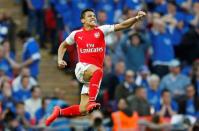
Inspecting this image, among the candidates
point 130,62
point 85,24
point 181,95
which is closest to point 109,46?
point 130,62

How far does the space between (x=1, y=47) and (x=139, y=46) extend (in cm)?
336

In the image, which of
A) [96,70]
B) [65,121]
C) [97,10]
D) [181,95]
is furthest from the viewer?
[97,10]

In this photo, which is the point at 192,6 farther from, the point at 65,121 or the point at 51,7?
the point at 65,121

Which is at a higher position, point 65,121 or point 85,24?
point 85,24

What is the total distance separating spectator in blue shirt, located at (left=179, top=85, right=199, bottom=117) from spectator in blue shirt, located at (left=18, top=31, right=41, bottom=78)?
11.5ft

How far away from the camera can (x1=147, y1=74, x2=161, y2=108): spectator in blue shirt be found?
23.5 meters

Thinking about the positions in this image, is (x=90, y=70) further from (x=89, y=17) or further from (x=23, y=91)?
(x=23, y=91)

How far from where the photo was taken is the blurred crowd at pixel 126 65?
876 inches

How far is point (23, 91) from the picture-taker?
2305 centimetres

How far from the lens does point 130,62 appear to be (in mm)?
24562

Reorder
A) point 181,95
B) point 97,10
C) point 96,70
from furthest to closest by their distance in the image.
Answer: point 97,10, point 181,95, point 96,70

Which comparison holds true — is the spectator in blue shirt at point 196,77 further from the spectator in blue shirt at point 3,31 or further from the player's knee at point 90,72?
the player's knee at point 90,72

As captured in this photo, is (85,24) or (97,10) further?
(97,10)

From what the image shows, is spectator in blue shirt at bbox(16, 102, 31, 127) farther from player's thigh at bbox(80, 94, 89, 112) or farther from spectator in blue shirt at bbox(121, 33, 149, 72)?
player's thigh at bbox(80, 94, 89, 112)
